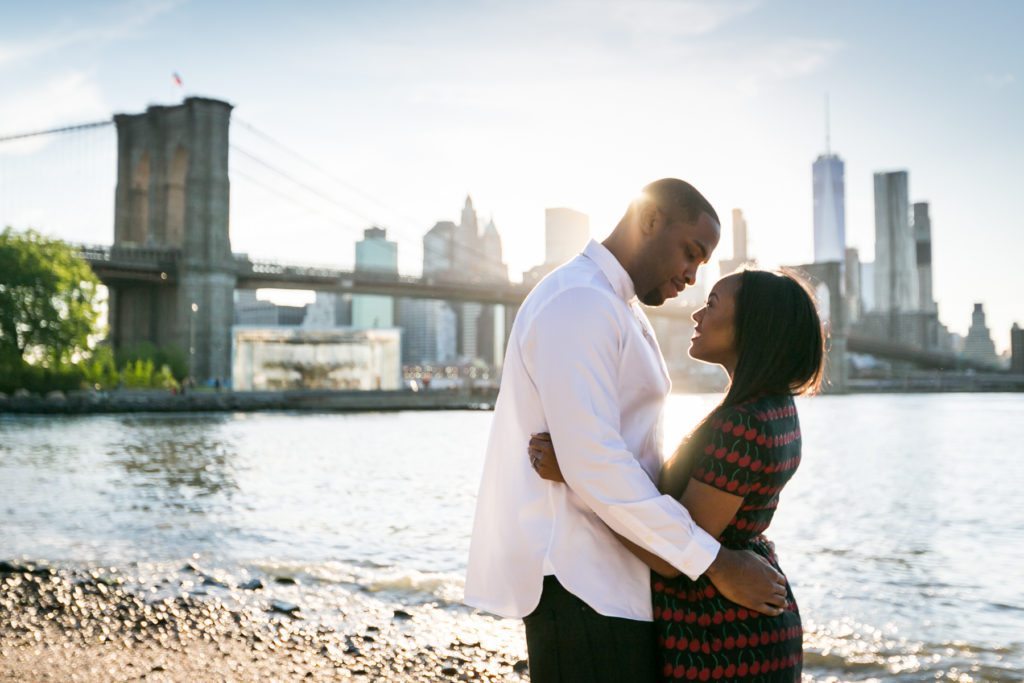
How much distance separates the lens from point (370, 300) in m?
110

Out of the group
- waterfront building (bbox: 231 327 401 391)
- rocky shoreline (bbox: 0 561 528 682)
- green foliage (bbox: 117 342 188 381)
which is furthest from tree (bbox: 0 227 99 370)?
rocky shoreline (bbox: 0 561 528 682)

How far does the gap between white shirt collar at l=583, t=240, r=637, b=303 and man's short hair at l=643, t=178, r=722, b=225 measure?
14cm

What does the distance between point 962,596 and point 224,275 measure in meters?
46.0

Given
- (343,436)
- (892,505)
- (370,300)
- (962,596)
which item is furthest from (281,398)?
(370,300)

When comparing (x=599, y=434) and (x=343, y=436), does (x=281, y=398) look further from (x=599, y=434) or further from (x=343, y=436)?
(x=599, y=434)

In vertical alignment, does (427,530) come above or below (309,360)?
below

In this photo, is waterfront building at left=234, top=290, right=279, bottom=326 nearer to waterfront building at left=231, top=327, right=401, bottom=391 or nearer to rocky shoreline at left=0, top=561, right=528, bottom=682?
A: waterfront building at left=231, top=327, right=401, bottom=391

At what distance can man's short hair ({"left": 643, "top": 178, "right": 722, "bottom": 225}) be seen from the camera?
5.74ft

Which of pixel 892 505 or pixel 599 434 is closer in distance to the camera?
pixel 599 434

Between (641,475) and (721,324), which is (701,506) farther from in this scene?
(721,324)

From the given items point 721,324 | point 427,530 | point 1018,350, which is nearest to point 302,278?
point 427,530

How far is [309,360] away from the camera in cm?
5206

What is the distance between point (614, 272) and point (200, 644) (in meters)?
3.67

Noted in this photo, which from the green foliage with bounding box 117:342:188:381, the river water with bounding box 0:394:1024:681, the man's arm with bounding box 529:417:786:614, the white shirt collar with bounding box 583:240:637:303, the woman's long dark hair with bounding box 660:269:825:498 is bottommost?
the river water with bounding box 0:394:1024:681
